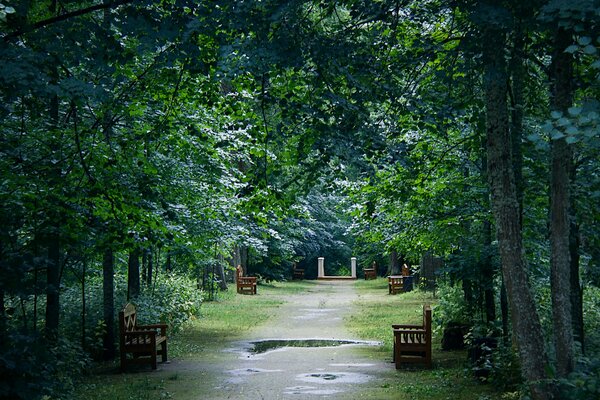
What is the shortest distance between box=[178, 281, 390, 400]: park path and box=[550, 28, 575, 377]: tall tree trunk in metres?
3.80

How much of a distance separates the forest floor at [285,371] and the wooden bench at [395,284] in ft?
37.2

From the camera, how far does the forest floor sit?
1131cm

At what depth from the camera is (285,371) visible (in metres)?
13.5

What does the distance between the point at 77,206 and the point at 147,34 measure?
3537 millimetres

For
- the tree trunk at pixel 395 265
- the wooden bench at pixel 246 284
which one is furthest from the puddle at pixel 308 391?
the tree trunk at pixel 395 265

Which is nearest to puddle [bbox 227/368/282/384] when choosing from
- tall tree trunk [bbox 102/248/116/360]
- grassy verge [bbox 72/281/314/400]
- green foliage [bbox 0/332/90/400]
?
grassy verge [bbox 72/281/314/400]

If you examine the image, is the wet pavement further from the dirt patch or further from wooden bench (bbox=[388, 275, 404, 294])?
wooden bench (bbox=[388, 275, 404, 294])

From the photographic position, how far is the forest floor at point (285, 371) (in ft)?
37.1

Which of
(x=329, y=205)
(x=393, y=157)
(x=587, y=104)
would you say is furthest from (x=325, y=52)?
(x=329, y=205)

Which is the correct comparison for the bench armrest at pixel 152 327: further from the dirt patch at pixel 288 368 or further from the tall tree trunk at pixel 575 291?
the tall tree trunk at pixel 575 291

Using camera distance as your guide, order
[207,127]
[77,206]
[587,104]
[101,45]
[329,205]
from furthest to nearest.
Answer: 1. [329,205]
2. [207,127]
3. [77,206]
4. [101,45]
5. [587,104]

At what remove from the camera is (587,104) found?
17.1 ft

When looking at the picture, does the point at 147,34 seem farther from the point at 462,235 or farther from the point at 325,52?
the point at 462,235

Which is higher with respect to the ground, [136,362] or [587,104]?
[587,104]
